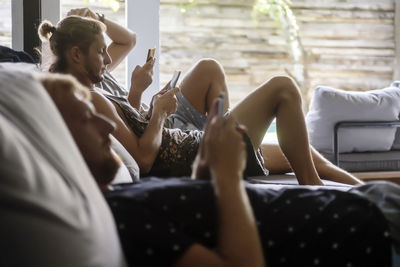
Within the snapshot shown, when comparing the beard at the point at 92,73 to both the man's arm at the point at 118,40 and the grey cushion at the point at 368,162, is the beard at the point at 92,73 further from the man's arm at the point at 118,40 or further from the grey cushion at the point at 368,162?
the grey cushion at the point at 368,162

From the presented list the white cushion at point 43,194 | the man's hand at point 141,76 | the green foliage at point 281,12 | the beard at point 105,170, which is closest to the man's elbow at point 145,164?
the man's hand at point 141,76

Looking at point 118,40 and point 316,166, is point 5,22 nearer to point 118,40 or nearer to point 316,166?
point 118,40

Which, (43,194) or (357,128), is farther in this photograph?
(357,128)

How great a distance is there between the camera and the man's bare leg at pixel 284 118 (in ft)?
7.03

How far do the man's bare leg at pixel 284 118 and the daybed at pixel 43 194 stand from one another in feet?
4.60

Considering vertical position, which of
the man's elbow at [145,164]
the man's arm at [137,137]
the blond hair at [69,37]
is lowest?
the man's elbow at [145,164]

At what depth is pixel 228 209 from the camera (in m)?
0.89

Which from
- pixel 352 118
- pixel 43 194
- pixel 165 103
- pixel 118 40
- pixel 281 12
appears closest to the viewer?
pixel 43 194

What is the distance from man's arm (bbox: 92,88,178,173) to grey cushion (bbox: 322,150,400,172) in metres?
1.51

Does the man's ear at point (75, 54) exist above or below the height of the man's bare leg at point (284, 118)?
above

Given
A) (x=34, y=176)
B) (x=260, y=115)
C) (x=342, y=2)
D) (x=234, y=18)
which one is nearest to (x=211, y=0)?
(x=234, y=18)

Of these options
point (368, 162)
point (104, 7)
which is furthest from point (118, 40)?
point (104, 7)

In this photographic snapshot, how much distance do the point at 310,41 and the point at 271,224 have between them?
4.29 metres

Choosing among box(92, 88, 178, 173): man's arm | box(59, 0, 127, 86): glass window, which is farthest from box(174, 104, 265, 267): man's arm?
box(59, 0, 127, 86): glass window
